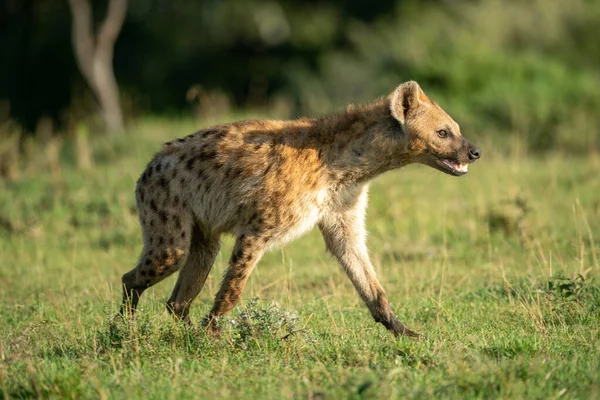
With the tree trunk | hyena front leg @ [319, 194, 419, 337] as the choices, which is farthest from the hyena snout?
the tree trunk

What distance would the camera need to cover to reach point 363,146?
5.68 metres

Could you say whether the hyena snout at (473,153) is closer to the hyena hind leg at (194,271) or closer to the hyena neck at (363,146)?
the hyena neck at (363,146)

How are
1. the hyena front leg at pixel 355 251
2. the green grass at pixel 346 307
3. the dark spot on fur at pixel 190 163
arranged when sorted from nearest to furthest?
the green grass at pixel 346 307 → the hyena front leg at pixel 355 251 → the dark spot on fur at pixel 190 163

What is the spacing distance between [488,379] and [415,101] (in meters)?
2.01

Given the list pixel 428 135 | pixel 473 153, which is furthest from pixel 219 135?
pixel 473 153

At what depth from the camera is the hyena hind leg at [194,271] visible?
5.96m

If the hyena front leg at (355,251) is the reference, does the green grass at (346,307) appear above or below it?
below

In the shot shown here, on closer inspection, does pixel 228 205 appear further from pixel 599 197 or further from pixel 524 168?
pixel 524 168

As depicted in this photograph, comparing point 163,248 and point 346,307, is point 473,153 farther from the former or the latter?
point 163,248

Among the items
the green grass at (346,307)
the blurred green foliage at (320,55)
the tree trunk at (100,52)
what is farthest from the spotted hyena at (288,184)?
the tree trunk at (100,52)

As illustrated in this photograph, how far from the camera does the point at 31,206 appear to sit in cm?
1022

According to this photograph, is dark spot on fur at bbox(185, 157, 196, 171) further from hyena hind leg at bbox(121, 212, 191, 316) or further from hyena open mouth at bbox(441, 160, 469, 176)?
hyena open mouth at bbox(441, 160, 469, 176)

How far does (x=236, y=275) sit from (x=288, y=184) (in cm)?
59

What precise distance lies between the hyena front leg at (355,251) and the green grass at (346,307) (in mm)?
200
